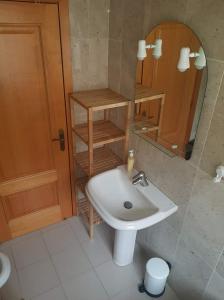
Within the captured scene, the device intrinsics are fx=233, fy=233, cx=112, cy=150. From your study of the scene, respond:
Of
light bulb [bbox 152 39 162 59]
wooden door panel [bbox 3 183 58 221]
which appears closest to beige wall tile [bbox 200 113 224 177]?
light bulb [bbox 152 39 162 59]

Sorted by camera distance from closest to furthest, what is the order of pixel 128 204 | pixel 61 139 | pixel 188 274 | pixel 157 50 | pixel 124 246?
pixel 157 50, pixel 188 274, pixel 128 204, pixel 124 246, pixel 61 139

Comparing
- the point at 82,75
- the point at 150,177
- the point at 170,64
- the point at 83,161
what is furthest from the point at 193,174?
the point at 82,75

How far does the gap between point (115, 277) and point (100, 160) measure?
40.7 inches

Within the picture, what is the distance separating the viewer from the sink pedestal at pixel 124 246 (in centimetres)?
189

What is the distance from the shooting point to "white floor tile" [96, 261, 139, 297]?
193cm

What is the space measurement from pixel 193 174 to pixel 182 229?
1.54 feet

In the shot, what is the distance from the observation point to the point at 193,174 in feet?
4.71

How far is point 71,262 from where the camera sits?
6.98 feet

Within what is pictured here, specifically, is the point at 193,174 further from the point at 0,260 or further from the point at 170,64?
the point at 0,260

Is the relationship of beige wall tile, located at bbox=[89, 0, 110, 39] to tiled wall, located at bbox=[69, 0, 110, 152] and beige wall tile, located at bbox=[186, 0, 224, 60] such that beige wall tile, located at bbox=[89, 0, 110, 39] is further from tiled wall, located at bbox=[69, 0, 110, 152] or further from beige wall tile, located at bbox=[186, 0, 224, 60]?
beige wall tile, located at bbox=[186, 0, 224, 60]

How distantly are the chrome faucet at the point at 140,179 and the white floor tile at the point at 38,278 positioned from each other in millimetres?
1104

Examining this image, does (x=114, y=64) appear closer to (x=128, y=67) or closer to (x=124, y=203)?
(x=128, y=67)

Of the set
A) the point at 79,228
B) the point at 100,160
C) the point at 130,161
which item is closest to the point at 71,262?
the point at 79,228

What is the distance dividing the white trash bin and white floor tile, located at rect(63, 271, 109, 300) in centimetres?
37
